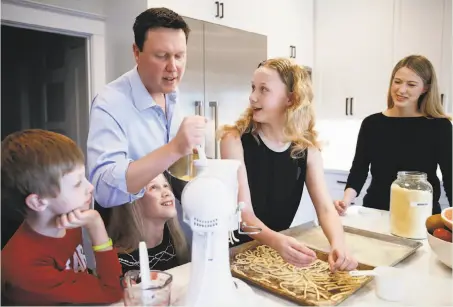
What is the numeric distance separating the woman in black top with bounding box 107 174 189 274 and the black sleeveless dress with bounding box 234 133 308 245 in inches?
11.5

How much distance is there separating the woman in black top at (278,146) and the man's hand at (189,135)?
1.19 feet

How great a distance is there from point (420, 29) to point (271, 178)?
1467mm

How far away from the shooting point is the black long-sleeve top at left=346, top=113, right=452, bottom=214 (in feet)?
4.20

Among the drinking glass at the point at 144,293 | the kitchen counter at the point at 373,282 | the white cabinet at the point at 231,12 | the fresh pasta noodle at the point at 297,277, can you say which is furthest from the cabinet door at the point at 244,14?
the drinking glass at the point at 144,293

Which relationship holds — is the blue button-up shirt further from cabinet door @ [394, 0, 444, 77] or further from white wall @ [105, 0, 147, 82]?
cabinet door @ [394, 0, 444, 77]

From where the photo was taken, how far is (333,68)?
2.22 meters

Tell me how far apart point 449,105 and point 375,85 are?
379 millimetres

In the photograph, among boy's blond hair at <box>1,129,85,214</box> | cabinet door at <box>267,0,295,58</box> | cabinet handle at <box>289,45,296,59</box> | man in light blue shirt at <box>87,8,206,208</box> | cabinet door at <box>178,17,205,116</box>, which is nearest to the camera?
boy's blond hair at <box>1,129,85,214</box>

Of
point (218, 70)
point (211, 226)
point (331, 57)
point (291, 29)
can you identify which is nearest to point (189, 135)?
point (211, 226)

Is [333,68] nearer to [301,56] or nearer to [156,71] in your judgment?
[301,56]

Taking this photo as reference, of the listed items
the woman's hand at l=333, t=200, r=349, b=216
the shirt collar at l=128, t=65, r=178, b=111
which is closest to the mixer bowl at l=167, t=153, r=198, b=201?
the shirt collar at l=128, t=65, r=178, b=111

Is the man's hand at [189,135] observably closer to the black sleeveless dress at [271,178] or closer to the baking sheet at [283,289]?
the baking sheet at [283,289]

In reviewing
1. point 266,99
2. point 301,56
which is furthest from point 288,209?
point 301,56

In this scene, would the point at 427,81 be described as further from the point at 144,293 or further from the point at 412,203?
the point at 144,293
